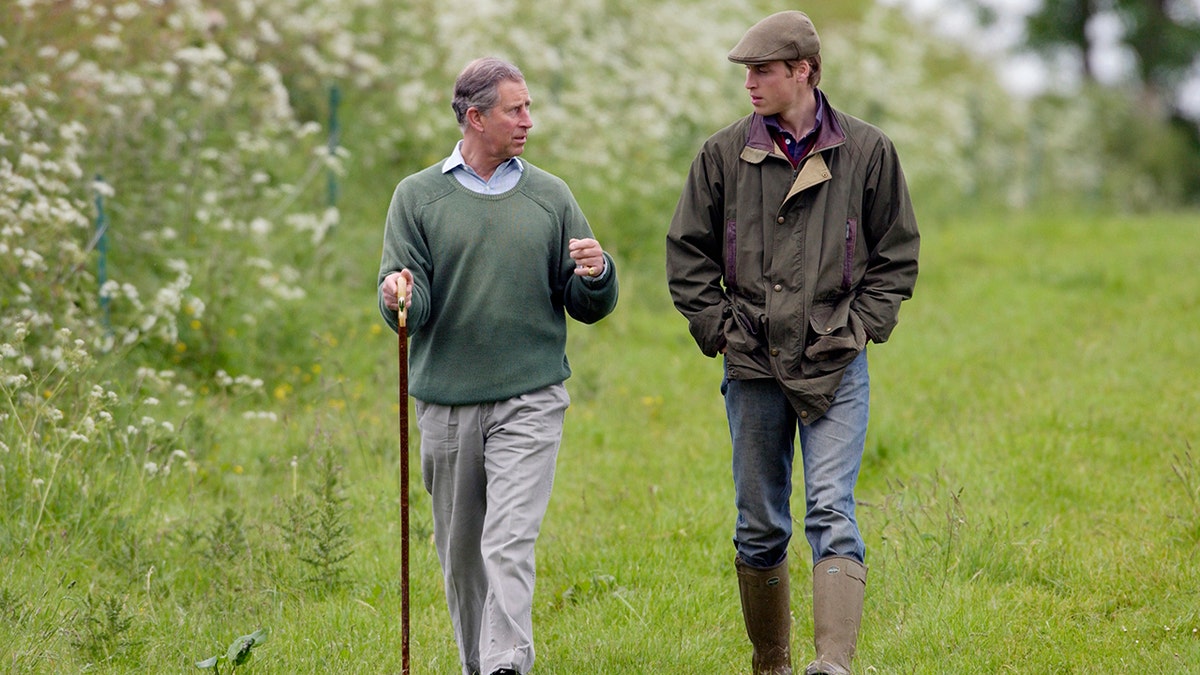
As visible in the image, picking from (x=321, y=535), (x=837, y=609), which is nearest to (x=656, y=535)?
(x=321, y=535)

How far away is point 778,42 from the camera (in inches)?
182

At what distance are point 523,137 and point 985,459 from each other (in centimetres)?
367

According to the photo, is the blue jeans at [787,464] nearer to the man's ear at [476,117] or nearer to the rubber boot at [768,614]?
the rubber boot at [768,614]

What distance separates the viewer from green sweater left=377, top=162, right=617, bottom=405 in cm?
461

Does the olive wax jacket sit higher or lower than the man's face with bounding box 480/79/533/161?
lower

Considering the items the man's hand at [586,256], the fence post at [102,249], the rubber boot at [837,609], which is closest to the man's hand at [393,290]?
the man's hand at [586,256]

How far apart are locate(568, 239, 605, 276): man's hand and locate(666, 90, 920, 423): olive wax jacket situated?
1.39 ft

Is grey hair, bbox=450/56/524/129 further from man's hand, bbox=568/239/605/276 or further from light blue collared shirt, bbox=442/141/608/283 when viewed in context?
man's hand, bbox=568/239/605/276

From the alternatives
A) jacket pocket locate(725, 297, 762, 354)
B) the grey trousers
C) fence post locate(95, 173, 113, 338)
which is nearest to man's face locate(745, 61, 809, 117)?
jacket pocket locate(725, 297, 762, 354)

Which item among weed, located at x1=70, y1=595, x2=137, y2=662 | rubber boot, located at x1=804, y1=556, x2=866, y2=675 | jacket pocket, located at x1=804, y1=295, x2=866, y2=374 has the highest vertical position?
jacket pocket, located at x1=804, y1=295, x2=866, y2=374

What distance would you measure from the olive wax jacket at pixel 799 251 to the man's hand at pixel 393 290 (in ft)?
3.25

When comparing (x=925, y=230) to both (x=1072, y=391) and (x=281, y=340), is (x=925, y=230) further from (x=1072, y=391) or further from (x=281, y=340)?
(x=281, y=340)

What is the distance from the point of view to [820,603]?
4617 mm

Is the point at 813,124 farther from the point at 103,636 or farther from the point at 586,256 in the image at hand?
the point at 103,636
